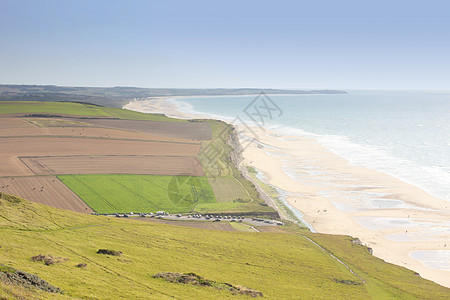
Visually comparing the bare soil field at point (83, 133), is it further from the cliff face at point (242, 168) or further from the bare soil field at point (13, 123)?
the cliff face at point (242, 168)

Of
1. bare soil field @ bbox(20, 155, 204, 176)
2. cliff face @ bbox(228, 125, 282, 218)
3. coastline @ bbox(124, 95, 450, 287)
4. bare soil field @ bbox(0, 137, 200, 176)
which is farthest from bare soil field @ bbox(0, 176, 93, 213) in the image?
coastline @ bbox(124, 95, 450, 287)

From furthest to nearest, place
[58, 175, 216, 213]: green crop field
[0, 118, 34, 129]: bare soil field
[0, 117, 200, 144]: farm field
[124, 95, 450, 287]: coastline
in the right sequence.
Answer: [0, 118, 34, 129]: bare soil field, [0, 117, 200, 144]: farm field, [58, 175, 216, 213]: green crop field, [124, 95, 450, 287]: coastline

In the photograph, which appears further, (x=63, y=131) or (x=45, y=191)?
(x=63, y=131)

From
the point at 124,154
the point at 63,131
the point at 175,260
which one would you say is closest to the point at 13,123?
the point at 63,131

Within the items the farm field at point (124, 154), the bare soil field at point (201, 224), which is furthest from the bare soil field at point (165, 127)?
the bare soil field at point (201, 224)

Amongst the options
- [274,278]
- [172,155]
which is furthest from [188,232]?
[172,155]

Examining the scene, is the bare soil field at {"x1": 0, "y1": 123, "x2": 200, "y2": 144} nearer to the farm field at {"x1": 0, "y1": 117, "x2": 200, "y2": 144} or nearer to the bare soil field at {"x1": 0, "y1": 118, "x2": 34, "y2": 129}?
the farm field at {"x1": 0, "y1": 117, "x2": 200, "y2": 144}

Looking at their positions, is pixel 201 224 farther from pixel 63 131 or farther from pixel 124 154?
pixel 63 131
